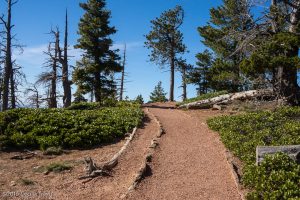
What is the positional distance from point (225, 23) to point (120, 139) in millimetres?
Result: 22661

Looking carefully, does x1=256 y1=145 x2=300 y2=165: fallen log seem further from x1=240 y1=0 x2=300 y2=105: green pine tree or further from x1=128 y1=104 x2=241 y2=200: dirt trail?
x1=240 y1=0 x2=300 y2=105: green pine tree

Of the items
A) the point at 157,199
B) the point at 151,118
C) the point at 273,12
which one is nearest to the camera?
the point at 157,199

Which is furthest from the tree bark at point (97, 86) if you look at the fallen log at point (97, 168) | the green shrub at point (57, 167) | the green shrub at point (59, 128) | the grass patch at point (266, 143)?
the fallen log at point (97, 168)

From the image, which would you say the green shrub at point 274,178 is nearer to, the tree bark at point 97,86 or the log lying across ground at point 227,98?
the log lying across ground at point 227,98

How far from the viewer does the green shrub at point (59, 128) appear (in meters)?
13.6

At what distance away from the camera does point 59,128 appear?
1473 cm

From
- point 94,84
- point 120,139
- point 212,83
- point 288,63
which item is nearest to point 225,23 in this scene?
point 212,83

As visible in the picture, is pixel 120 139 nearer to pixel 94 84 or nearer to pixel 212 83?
pixel 94 84

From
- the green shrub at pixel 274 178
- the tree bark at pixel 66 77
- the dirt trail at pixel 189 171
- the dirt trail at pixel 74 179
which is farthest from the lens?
the tree bark at pixel 66 77

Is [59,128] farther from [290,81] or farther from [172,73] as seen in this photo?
[172,73]

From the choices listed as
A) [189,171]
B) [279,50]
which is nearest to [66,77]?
[279,50]

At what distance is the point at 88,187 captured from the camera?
9078 mm

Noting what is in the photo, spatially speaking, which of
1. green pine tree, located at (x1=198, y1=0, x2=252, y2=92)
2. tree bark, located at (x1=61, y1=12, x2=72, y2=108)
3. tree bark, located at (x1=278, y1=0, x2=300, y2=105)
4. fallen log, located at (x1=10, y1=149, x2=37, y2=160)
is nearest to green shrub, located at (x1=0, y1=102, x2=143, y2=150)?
fallen log, located at (x1=10, y1=149, x2=37, y2=160)

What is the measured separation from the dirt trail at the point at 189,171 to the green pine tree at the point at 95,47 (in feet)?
45.0
